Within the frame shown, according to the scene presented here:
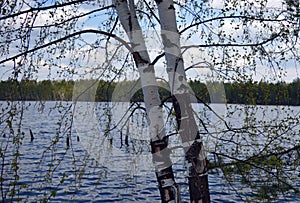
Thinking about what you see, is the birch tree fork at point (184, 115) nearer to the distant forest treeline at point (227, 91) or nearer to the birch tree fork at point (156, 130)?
the birch tree fork at point (156, 130)

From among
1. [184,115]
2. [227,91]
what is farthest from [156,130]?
[227,91]

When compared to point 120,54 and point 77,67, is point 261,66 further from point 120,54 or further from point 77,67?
point 77,67

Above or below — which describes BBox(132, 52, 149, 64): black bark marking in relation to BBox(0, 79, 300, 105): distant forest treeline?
above

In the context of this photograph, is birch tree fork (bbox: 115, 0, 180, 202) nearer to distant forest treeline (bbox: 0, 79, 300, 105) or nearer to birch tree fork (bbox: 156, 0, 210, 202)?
birch tree fork (bbox: 156, 0, 210, 202)

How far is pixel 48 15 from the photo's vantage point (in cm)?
368

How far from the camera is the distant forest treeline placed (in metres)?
3.52

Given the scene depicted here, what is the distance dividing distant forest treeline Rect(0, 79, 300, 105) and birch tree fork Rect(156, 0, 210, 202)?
31.5 inches

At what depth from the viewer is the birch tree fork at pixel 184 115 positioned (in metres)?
3.20

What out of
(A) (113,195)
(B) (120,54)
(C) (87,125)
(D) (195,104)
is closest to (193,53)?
(D) (195,104)

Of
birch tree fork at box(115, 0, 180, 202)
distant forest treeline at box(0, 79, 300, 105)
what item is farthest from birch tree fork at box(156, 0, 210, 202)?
distant forest treeline at box(0, 79, 300, 105)

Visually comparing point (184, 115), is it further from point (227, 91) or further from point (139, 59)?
point (227, 91)

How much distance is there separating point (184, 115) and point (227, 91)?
1.15 m

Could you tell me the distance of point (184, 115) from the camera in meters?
3.22

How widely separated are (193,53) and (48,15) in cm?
165
